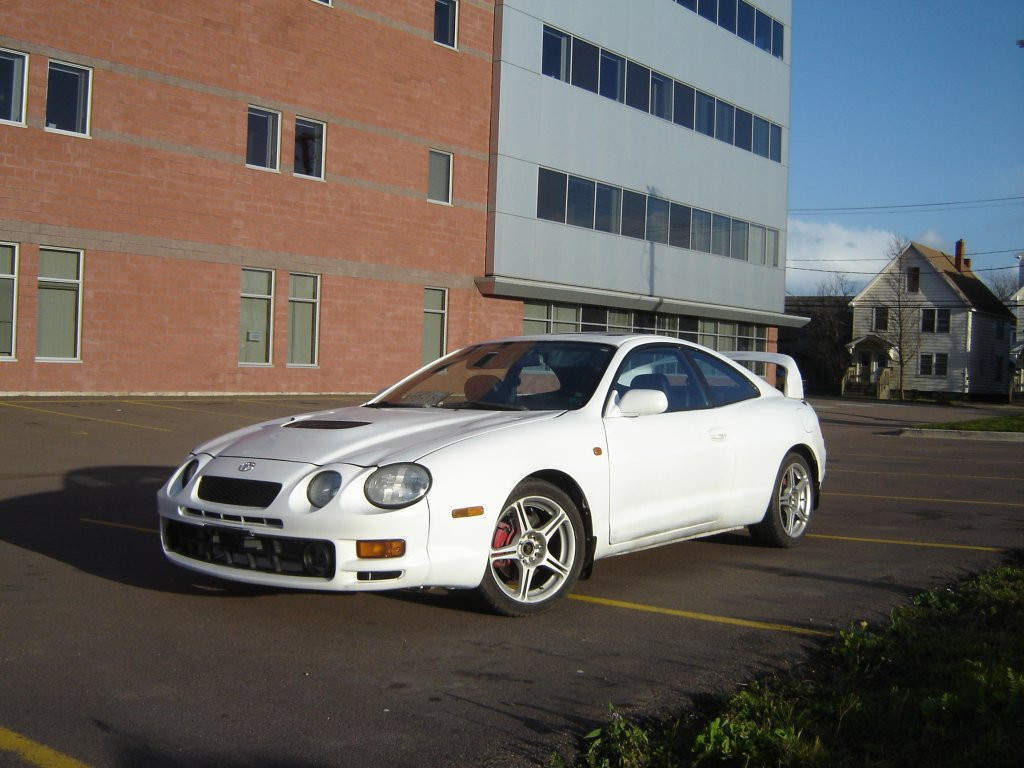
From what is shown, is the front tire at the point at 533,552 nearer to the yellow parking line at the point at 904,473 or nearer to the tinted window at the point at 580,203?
the yellow parking line at the point at 904,473

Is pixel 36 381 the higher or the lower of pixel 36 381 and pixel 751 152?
the lower

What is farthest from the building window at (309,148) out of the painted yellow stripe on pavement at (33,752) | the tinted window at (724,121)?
the painted yellow stripe on pavement at (33,752)

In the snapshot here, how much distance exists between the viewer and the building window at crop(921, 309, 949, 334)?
60.8m

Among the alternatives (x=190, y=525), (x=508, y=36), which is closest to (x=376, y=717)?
(x=190, y=525)

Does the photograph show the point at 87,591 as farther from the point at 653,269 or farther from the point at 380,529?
the point at 653,269

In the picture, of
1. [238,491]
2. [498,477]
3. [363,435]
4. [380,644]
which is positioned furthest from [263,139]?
[380,644]

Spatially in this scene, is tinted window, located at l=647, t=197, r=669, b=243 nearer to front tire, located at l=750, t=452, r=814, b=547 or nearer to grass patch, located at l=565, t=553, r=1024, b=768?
front tire, located at l=750, t=452, r=814, b=547

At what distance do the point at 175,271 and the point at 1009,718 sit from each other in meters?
21.1

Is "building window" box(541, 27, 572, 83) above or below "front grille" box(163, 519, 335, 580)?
above

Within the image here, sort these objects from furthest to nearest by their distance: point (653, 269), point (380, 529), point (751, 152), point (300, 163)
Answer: point (751, 152) < point (653, 269) < point (300, 163) < point (380, 529)

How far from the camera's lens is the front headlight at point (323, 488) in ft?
17.0

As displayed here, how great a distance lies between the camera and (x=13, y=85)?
66.2ft

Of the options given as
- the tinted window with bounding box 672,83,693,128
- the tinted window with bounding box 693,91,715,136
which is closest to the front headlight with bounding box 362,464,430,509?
the tinted window with bounding box 672,83,693,128

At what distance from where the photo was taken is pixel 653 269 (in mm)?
34875
